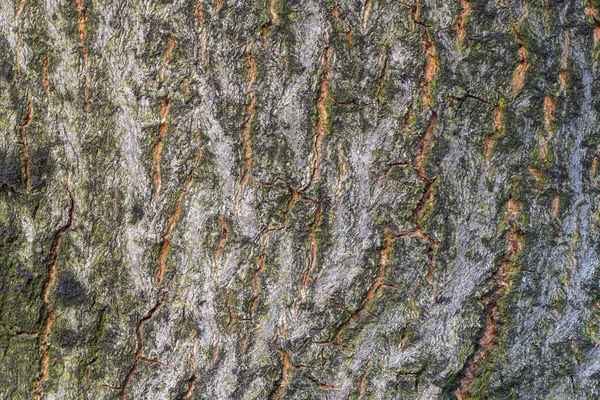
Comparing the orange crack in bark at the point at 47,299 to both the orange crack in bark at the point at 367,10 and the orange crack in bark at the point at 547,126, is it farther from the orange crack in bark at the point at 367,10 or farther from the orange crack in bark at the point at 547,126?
the orange crack in bark at the point at 547,126

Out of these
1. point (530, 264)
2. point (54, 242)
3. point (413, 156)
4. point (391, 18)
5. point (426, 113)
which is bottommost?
point (54, 242)

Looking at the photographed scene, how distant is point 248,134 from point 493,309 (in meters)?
0.80

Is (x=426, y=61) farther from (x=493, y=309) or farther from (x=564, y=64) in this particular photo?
(x=493, y=309)

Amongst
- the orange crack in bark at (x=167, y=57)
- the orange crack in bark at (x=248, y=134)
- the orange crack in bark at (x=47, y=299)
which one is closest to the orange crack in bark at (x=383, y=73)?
the orange crack in bark at (x=248, y=134)

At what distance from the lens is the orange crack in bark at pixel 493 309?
154 centimetres

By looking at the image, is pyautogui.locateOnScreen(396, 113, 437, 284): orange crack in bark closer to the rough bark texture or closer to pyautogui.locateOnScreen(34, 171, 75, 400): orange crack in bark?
the rough bark texture

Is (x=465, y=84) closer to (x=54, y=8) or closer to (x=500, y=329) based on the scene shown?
(x=500, y=329)

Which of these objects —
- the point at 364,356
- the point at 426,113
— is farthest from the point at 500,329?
the point at 426,113

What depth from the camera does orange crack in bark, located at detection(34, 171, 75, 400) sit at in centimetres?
154

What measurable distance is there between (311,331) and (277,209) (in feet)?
1.12

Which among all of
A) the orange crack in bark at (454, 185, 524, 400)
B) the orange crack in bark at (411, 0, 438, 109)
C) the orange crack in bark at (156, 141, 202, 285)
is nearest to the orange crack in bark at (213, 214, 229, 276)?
the orange crack in bark at (156, 141, 202, 285)

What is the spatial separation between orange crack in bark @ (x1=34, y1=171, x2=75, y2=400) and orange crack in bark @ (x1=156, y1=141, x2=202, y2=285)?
253mm

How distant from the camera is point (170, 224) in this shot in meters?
1.52

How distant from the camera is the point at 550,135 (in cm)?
151
